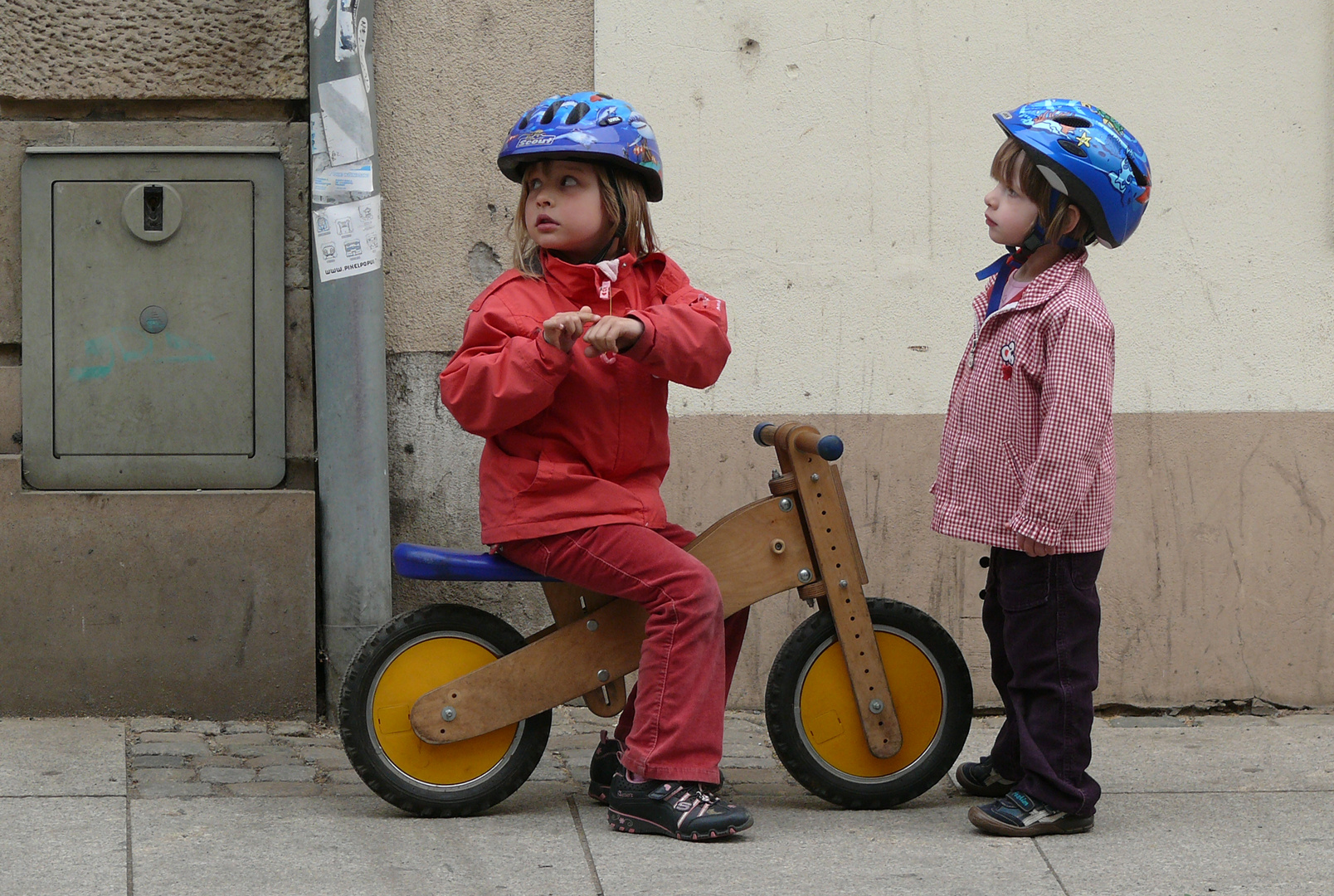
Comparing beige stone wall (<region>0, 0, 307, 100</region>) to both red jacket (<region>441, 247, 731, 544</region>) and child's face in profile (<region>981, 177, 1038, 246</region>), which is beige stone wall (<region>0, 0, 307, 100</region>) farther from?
child's face in profile (<region>981, 177, 1038, 246</region>)

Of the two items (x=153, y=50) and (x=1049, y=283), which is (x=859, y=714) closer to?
(x=1049, y=283)

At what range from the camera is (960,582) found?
459cm

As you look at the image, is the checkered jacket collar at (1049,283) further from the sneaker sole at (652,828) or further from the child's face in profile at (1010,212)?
the sneaker sole at (652,828)

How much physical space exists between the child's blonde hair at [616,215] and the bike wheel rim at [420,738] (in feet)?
2.78

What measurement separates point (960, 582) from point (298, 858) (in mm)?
2189

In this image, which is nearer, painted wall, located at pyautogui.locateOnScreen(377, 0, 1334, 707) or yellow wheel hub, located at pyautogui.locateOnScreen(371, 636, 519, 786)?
yellow wheel hub, located at pyautogui.locateOnScreen(371, 636, 519, 786)

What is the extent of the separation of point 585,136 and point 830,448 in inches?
33.2

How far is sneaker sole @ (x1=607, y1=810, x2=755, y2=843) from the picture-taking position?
3.28 m

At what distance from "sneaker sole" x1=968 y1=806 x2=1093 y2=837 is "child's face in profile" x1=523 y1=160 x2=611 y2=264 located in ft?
4.99

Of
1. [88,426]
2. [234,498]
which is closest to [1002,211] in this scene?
[234,498]

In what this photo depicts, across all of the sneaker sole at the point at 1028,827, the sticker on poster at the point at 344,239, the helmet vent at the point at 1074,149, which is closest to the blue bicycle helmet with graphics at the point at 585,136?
the helmet vent at the point at 1074,149

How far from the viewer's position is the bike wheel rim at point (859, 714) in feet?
11.6

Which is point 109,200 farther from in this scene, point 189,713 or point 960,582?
point 960,582

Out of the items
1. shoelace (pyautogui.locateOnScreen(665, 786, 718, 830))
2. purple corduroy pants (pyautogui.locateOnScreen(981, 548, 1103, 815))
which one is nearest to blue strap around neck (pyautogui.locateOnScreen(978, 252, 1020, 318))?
purple corduroy pants (pyautogui.locateOnScreen(981, 548, 1103, 815))
